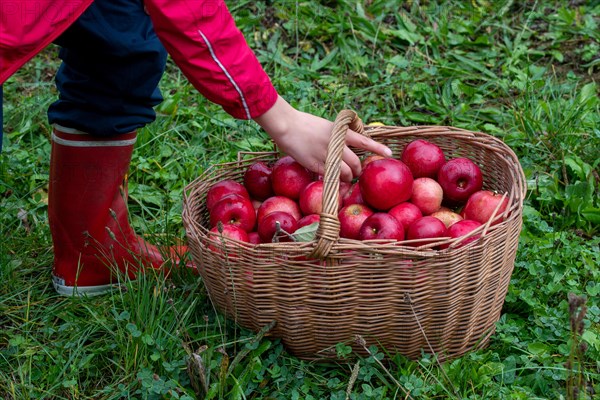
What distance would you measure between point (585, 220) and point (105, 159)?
167 centimetres

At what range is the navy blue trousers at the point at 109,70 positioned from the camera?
2027mm

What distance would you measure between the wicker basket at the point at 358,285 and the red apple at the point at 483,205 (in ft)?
0.16

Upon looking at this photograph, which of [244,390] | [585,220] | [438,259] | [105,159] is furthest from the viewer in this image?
[585,220]

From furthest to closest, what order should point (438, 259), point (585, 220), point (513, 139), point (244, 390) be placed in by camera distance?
point (513, 139), point (585, 220), point (244, 390), point (438, 259)

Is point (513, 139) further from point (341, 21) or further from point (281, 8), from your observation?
point (281, 8)

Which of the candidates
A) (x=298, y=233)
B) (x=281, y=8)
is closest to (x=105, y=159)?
(x=298, y=233)

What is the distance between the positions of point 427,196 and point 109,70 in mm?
1001

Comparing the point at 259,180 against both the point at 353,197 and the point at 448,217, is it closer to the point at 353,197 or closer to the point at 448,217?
the point at 353,197

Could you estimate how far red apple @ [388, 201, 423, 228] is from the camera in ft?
7.04

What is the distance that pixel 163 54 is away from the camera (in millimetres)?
2229

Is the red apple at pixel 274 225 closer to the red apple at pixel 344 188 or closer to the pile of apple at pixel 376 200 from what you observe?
the pile of apple at pixel 376 200

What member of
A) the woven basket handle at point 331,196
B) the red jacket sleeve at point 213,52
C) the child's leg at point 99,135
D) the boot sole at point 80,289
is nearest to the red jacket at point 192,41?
the red jacket sleeve at point 213,52

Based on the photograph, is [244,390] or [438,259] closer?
[438,259]

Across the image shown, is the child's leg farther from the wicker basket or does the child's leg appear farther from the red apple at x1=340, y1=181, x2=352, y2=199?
the red apple at x1=340, y1=181, x2=352, y2=199
